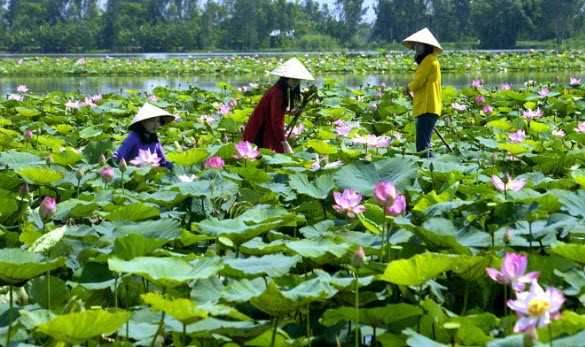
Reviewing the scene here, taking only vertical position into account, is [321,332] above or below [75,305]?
below

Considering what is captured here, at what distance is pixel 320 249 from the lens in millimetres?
1808

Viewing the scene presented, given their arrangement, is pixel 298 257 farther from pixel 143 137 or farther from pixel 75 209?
pixel 143 137

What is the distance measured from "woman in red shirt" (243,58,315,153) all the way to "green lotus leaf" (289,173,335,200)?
1.85 m

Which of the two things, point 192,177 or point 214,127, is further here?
point 214,127

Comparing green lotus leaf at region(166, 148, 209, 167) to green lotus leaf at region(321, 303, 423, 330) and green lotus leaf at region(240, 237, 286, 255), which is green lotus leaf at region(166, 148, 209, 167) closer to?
green lotus leaf at region(240, 237, 286, 255)

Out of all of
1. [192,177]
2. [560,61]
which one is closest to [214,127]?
[192,177]

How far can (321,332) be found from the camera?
1673mm

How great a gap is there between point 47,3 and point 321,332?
78.6 meters

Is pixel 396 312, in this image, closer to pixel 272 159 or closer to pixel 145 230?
pixel 145 230

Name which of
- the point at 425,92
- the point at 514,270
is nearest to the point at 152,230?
the point at 514,270

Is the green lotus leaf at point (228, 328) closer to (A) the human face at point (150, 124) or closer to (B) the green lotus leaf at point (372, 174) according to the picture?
(B) the green lotus leaf at point (372, 174)

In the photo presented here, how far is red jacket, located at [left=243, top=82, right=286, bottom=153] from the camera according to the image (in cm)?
464

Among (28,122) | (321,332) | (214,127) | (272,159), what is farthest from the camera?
(28,122)

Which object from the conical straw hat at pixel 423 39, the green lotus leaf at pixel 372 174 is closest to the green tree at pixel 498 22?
the conical straw hat at pixel 423 39
